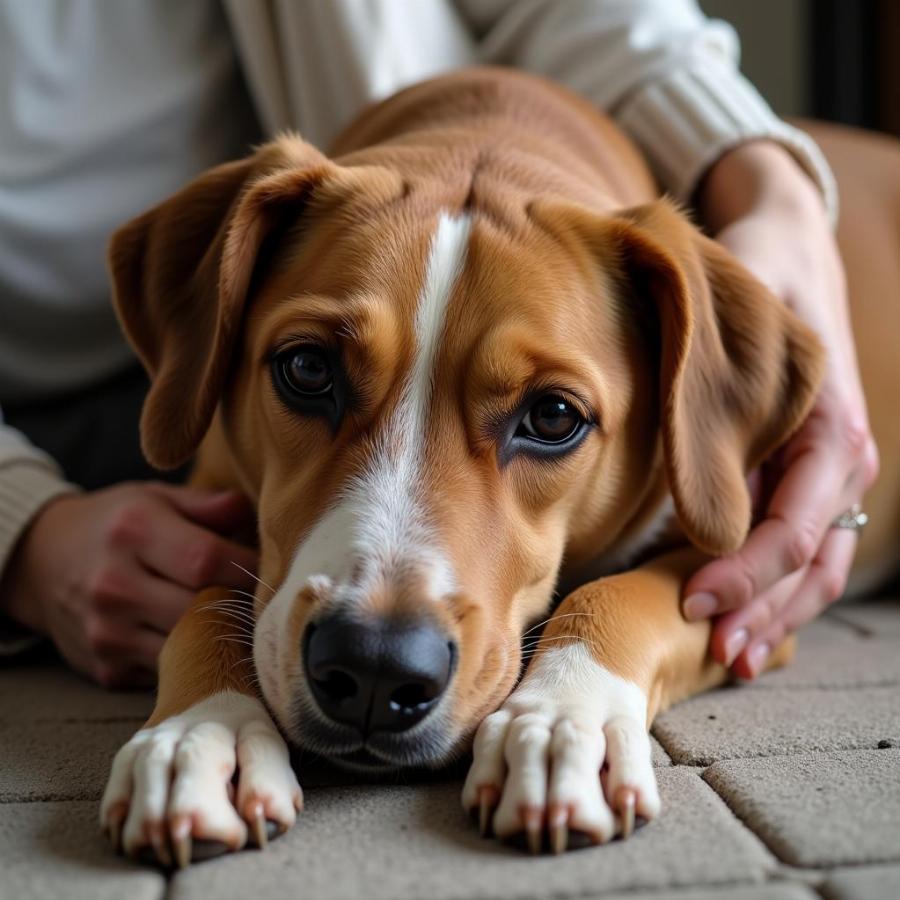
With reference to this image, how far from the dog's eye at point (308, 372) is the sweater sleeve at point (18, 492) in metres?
0.81

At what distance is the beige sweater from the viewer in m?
3.03

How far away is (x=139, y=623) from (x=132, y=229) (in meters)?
0.76

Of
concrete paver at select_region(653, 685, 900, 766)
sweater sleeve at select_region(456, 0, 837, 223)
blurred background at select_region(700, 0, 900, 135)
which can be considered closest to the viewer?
concrete paver at select_region(653, 685, 900, 766)

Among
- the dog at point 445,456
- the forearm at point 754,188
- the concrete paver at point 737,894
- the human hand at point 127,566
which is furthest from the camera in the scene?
the forearm at point 754,188

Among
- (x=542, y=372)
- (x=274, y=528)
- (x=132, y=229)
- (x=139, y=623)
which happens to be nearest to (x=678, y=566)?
(x=542, y=372)

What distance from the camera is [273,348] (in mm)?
1926

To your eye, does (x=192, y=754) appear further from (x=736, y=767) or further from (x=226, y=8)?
(x=226, y=8)

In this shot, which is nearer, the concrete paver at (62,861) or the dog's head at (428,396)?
the concrete paver at (62,861)

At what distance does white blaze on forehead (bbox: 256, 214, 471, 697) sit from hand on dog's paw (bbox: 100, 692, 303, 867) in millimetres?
141

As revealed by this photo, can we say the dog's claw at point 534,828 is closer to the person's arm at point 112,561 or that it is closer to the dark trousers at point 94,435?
the person's arm at point 112,561

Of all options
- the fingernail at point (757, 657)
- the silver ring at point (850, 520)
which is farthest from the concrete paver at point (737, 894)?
the silver ring at point (850, 520)

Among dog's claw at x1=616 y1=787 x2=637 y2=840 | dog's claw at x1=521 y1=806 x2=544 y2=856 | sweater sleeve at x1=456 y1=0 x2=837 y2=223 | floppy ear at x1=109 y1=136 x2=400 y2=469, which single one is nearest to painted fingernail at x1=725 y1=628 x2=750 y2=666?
dog's claw at x1=616 y1=787 x2=637 y2=840

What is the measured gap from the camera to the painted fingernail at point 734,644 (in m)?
2.08

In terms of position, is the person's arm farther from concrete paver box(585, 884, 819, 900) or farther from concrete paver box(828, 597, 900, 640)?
concrete paver box(828, 597, 900, 640)
